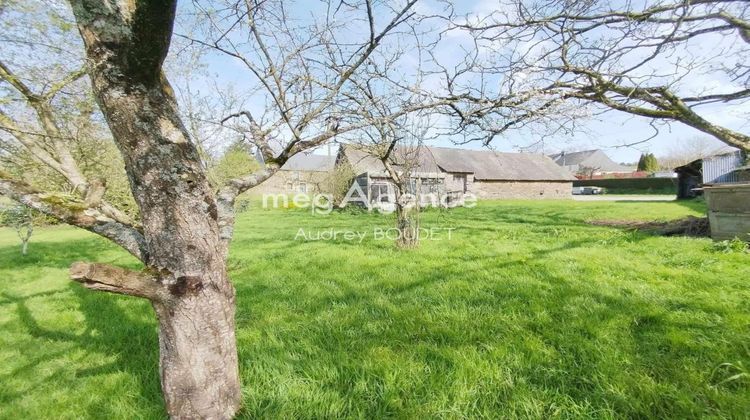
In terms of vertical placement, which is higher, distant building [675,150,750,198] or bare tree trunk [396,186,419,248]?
distant building [675,150,750,198]

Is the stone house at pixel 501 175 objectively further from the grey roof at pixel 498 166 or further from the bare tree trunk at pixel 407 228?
the bare tree trunk at pixel 407 228

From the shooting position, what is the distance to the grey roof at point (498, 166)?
29203mm

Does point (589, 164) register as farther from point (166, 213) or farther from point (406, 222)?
point (166, 213)

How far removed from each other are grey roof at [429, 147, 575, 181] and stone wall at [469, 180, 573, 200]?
1.70 feet

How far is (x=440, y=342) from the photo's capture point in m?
2.95

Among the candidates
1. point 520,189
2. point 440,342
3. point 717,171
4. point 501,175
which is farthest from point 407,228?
point 520,189

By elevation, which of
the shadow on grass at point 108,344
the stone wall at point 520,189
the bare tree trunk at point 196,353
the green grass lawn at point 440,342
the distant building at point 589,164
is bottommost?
the shadow on grass at point 108,344

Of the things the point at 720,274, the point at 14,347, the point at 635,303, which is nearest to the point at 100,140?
the point at 14,347

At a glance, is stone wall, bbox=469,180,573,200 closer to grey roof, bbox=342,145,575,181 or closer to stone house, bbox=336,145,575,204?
stone house, bbox=336,145,575,204

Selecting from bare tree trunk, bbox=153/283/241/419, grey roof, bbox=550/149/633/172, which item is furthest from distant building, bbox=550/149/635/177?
bare tree trunk, bbox=153/283/241/419

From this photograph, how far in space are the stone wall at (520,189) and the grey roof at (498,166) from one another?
0.52 meters

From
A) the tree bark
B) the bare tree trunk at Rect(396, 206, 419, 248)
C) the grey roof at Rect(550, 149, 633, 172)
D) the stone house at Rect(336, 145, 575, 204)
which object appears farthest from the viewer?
the grey roof at Rect(550, 149, 633, 172)

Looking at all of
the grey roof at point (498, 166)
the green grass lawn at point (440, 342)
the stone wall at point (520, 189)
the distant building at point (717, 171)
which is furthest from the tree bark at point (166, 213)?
the stone wall at point (520, 189)

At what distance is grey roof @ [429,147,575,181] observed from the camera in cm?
2920
